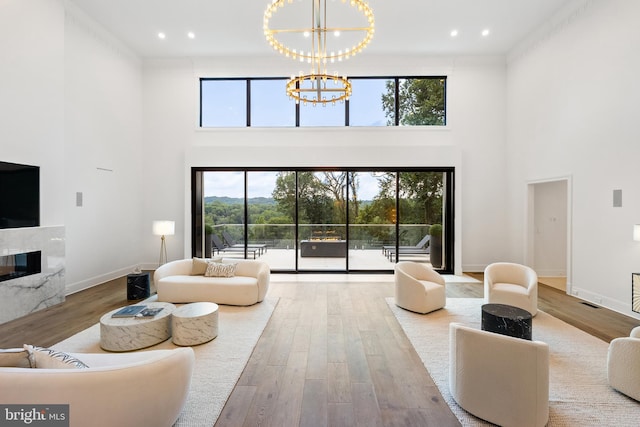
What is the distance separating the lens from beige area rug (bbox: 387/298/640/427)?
7.79 ft

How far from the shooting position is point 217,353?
3.36 metres

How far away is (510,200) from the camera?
747 cm

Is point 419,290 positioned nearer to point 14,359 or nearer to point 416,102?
point 14,359

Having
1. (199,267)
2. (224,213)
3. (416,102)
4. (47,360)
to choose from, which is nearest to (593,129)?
(416,102)

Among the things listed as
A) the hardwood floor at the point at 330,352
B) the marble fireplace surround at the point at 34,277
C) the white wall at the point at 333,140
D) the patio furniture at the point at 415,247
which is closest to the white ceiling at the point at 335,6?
the white wall at the point at 333,140

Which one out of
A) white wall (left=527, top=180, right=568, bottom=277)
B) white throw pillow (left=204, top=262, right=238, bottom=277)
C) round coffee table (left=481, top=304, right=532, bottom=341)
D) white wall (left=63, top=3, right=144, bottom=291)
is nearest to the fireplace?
white wall (left=63, top=3, right=144, bottom=291)

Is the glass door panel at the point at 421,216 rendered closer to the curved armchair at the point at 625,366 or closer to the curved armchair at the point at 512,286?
the curved armchair at the point at 512,286

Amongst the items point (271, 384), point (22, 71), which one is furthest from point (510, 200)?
point (22, 71)

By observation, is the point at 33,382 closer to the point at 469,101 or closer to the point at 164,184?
the point at 164,184

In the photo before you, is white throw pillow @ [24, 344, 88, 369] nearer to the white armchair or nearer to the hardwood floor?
the hardwood floor

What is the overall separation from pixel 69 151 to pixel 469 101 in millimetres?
8877

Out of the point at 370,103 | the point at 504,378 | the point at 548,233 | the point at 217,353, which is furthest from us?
the point at 370,103

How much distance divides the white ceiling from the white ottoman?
5540 millimetres

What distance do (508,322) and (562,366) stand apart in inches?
27.0
